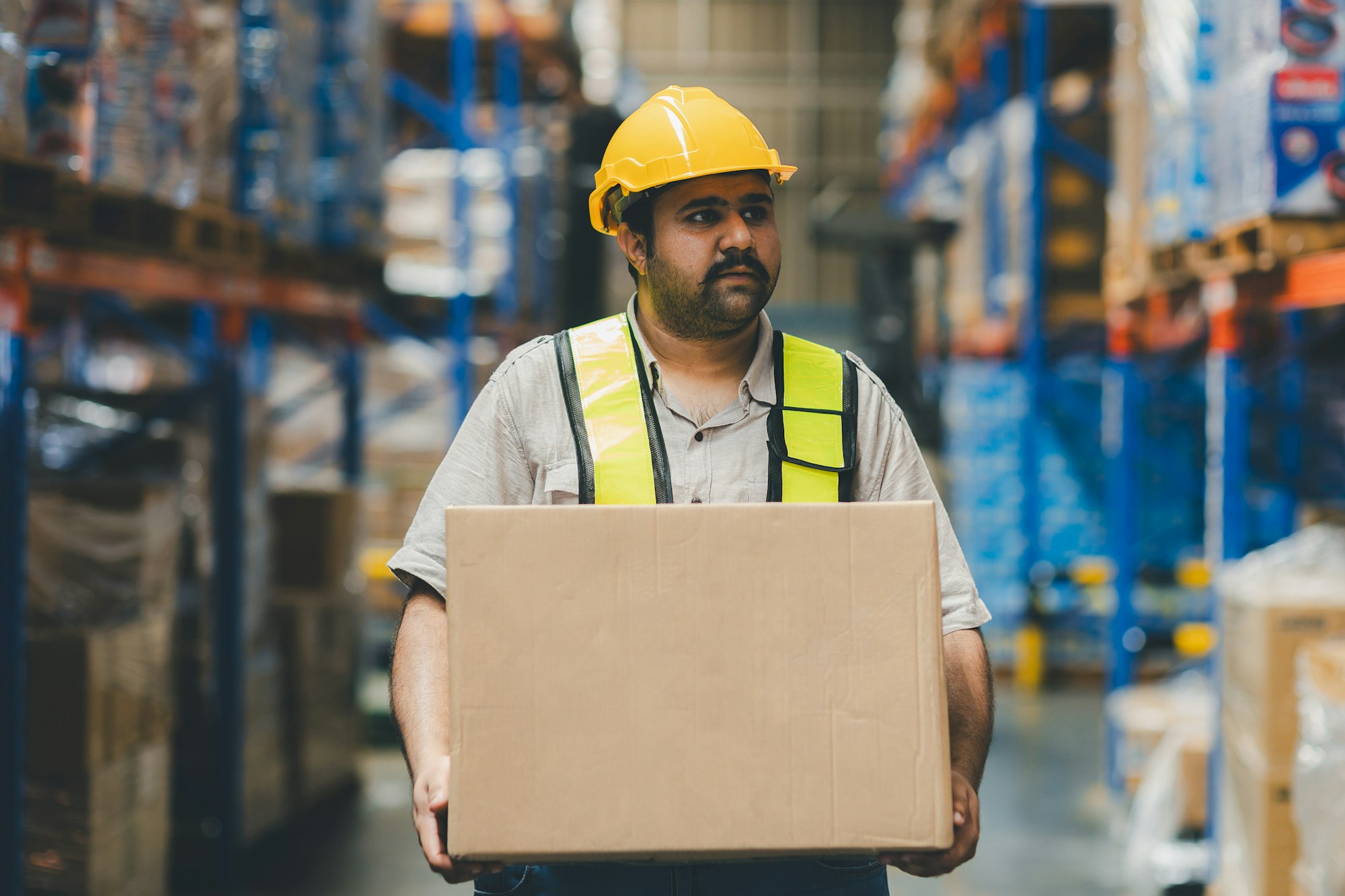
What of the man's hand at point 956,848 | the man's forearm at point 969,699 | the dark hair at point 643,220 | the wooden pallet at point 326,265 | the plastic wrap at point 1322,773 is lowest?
the plastic wrap at point 1322,773

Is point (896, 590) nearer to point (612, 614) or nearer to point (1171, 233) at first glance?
point (612, 614)

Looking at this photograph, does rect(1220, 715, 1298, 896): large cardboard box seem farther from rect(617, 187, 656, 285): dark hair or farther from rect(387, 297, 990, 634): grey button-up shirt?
rect(617, 187, 656, 285): dark hair

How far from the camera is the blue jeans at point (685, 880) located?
Result: 1.82 metres

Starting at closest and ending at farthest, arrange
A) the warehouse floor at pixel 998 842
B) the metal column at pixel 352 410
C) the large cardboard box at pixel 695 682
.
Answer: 1. the large cardboard box at pixel 695 682
2. the warehouse floor at pixel 998 842
3. the metal column at pixel 352 410

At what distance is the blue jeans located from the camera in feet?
5.97

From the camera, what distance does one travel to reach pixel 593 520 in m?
1.61

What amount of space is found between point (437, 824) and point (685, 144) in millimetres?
981

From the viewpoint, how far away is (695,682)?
5.29ft

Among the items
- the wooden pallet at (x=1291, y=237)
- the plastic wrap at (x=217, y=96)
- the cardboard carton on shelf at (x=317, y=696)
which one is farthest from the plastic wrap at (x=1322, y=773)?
the cardboard carton on shelf at (x=317, y=696)

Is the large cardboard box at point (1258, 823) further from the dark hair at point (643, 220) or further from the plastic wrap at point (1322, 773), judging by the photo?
the dark hair at point (643, 220)

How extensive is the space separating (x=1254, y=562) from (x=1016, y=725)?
144 inches

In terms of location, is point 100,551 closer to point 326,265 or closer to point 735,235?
point 326,265

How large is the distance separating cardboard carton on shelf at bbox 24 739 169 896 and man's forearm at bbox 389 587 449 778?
2.74 m

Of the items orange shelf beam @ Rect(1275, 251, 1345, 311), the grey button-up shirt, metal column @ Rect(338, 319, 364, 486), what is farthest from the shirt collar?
metal column @ Rect(338, 319, 364, 486)
